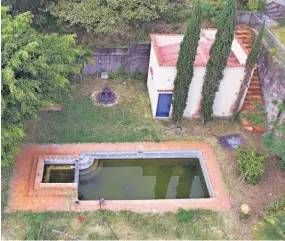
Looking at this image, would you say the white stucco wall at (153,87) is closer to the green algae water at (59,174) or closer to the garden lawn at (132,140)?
the garden lawn at (132,140)

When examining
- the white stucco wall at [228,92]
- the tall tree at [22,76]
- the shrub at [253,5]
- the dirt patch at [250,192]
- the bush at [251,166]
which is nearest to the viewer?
the tall tree at [22,76]

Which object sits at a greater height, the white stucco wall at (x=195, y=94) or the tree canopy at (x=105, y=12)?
the tree canopy at (x=105, y=12)

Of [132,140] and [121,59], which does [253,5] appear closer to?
[121,59]

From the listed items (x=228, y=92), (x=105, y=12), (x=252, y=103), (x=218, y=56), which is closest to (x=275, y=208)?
(x=228, y=92)

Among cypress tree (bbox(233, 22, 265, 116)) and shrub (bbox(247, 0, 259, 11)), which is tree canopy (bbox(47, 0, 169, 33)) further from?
cypress tree (bbox(233, 22, 265, 116))

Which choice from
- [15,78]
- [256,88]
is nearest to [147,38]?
[256,88]

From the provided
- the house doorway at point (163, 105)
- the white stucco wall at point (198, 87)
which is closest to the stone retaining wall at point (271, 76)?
the white stucco wall at point (198, 87)
